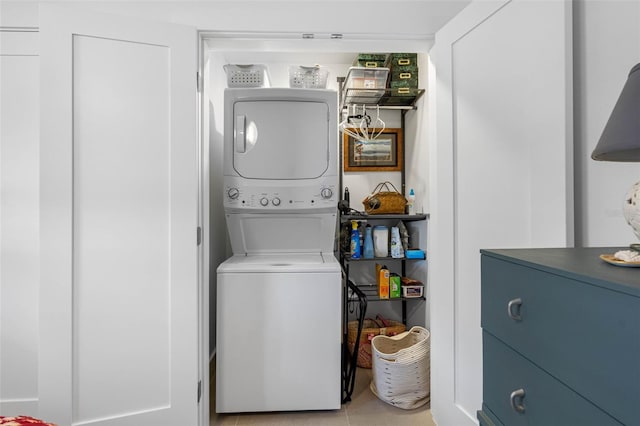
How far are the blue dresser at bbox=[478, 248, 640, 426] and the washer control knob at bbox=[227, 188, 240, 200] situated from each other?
1629mm

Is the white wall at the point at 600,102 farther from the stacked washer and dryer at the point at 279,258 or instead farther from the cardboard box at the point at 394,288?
the cardboard box at the point at 394,288

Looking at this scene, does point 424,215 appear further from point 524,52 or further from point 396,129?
point 524,52

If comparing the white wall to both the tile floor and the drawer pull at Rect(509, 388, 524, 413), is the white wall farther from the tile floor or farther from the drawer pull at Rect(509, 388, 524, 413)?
the tile floor

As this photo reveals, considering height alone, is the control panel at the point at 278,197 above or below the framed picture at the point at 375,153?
below

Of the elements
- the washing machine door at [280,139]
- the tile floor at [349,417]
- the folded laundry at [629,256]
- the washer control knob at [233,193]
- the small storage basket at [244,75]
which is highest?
the small storage basket at [244,75]

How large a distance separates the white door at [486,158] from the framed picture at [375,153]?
1032mm

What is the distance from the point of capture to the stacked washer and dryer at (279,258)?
6.13 ft

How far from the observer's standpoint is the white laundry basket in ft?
6.61

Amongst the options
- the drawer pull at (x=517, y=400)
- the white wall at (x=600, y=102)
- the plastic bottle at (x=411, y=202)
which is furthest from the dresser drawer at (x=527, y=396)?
the plastic bottle at (x=411, y=202)

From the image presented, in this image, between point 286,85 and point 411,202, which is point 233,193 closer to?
point 286,85

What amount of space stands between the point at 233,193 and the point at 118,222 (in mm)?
722

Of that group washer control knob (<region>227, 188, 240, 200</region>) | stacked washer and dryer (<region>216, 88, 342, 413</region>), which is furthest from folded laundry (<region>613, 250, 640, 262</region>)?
washer control knob (<region>227, 188, 240, 200</region>)

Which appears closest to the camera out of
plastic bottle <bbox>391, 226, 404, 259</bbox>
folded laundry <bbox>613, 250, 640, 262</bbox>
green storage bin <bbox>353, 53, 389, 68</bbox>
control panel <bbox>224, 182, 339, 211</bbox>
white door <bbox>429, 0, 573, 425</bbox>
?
folded laundry <bbox>613, 250, 640, 262</bbox>

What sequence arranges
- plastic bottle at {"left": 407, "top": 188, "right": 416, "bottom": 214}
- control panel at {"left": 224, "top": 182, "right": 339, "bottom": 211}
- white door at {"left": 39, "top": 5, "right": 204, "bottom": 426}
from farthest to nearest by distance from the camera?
plastic bottle at {"left": 407, "top": 188, "right": 416, "bottom": 214}
control panel at {"left": 224, "top": 182, "right": 339, "bottom": 211}
white door at {"left": 39, "top": 5, "right": 204, "bottom": 426}
